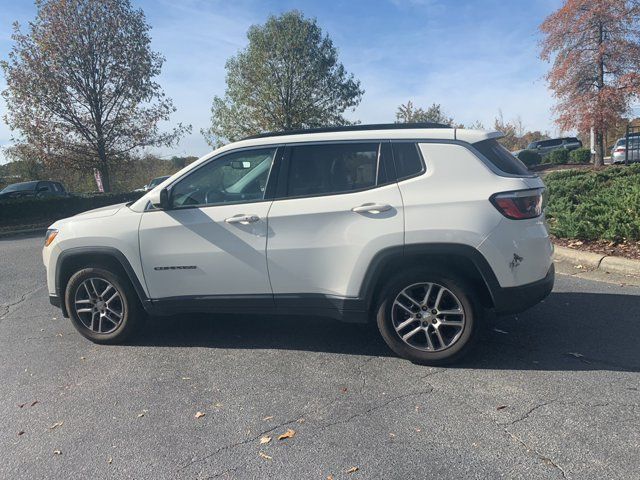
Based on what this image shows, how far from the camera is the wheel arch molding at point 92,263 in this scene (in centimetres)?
452

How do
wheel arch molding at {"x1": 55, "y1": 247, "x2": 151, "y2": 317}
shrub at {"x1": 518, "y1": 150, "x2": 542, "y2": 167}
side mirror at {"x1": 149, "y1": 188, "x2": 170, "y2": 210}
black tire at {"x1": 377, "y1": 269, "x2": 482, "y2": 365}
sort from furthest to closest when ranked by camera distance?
1. shrub at {"x1": 518, "y1": 150, "x2": 542, "y2": 167}
2. wheel arch molding at {"x1": 55, "y1": 247, "x2": 151, "y2": 317}
3. side mirror at {"x1": 149, "y1": 188, "x2": 170, "y2": 210}
4. black tire at {"x1": 377, "y1": 269, "x2": 482, "y2": 365}

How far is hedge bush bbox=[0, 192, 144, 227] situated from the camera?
17359mm

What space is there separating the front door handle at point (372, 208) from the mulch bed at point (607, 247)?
433 centimetres

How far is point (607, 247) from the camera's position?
7109 millimetres

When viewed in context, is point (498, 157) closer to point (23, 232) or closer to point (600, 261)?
point (600, 261)

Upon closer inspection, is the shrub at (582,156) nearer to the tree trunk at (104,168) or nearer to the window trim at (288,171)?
the tree trunk at (104,168)

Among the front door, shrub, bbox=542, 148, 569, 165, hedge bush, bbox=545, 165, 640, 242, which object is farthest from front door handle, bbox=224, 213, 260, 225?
shrub, bbox=542, 148, 569, 165

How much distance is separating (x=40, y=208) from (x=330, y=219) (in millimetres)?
17203

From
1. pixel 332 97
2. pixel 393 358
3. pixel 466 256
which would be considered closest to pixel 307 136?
pixel 466 256

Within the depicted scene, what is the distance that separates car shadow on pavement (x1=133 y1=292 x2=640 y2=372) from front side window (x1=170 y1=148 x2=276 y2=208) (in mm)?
1357

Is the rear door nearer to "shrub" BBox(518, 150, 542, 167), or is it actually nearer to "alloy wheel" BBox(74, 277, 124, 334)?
"alloy wheel" BBox(74, 277, 124, 334)

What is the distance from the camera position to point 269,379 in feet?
12.9

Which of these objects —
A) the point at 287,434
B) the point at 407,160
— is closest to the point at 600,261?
the point at 407,160

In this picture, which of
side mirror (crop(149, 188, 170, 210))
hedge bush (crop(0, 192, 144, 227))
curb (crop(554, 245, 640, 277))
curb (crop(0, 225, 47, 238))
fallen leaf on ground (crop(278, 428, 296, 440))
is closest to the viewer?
fallen leaf on ground (crop(278, 428, 296, 440))
